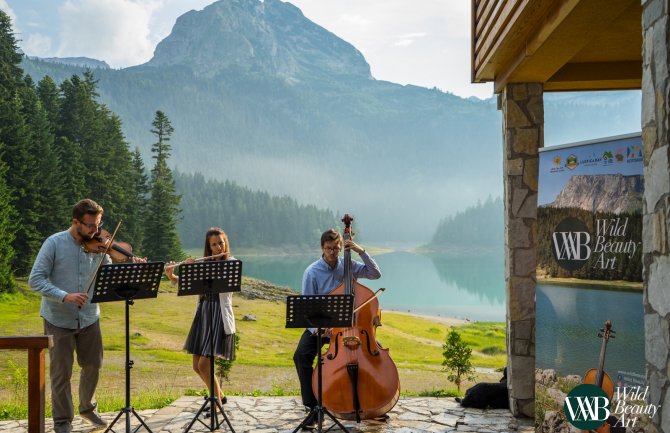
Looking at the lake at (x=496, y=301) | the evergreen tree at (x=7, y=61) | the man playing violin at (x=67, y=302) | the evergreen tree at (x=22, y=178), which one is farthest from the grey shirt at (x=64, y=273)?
the evergreen tree at (x=7, y=61)

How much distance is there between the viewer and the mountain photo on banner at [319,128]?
106188mm

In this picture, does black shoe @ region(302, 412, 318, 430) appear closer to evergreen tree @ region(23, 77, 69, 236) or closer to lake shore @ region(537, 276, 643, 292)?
lake shore @ region(537, 276, 643, 292)

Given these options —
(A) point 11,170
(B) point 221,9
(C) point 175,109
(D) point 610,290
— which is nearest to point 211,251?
(D) point 610,290

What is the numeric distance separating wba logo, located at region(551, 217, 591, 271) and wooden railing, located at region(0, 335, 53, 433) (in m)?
3.35

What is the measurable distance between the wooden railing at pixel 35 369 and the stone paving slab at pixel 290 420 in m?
1.12

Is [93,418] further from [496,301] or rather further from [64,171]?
[496,301]

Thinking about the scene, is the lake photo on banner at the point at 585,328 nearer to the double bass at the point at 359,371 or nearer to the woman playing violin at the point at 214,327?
the double bass at the point at 359,371

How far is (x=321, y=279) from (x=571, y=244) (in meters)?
2.52

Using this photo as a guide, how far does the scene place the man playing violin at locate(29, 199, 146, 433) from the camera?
534 cm

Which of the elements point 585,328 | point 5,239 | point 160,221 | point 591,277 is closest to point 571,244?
point 591,277

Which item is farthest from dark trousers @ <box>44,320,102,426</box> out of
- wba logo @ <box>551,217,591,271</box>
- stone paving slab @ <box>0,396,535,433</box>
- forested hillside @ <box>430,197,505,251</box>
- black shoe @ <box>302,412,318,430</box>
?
forested hillside @ <box>430,197,505,251</box>

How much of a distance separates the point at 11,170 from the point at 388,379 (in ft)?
72.5

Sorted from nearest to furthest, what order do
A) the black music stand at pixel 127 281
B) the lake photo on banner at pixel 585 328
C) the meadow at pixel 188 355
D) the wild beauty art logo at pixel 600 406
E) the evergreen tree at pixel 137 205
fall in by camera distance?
1. the wild beauty art logo at pixel 600 406
2. the lake photo on banner at pixel 585 328
3. the black music stand at pixel 127 281
4. the meadow at pixel 188 355
5. the evergreen tree at pixel 137 205

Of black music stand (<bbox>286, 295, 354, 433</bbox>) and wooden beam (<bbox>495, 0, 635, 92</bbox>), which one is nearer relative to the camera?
wooden beam (<bbox>495, 0, 635, 92</bbox>)
